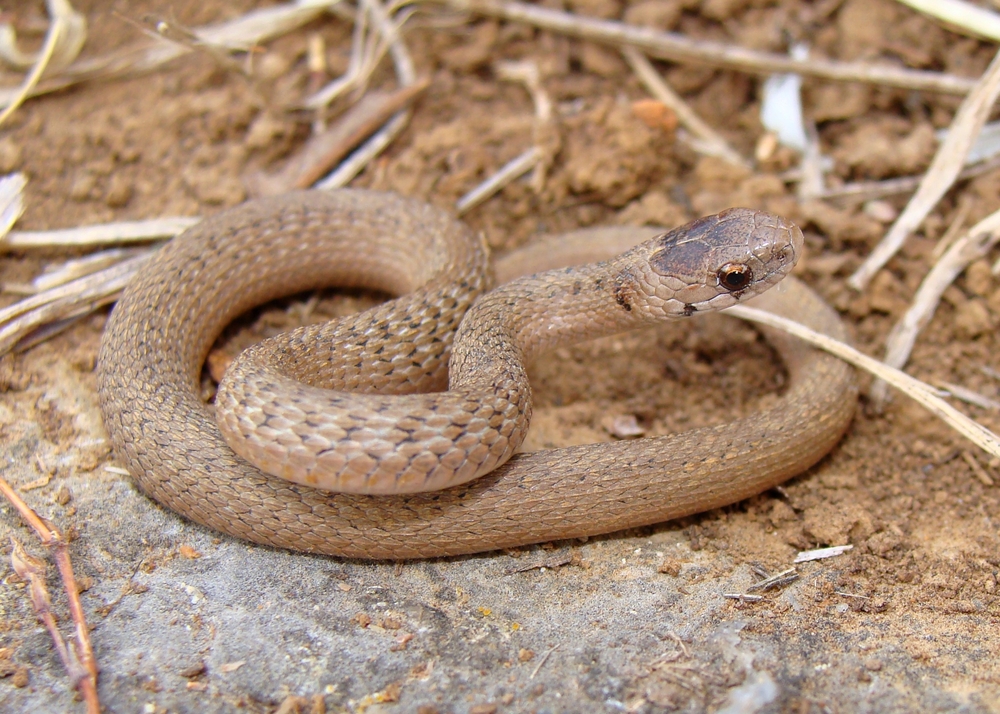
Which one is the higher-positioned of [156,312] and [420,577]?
[156,312]

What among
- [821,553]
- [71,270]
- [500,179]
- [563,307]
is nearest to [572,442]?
[563,307]

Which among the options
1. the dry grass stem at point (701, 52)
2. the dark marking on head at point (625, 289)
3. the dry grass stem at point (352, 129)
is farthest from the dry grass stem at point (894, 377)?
the dry grass stem at point (352, 129)

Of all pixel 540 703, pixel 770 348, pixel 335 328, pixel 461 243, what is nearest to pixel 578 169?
pixel 461 243

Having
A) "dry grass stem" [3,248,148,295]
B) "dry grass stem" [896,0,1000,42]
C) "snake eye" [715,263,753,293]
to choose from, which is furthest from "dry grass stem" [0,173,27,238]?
"dry grass stem" [896,0,1000,42]

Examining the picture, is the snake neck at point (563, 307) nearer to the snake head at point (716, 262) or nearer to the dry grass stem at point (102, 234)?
the snake head at point (716, 262)

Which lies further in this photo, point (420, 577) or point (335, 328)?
point (335, 328)

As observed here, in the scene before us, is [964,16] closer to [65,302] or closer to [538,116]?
[538,116]

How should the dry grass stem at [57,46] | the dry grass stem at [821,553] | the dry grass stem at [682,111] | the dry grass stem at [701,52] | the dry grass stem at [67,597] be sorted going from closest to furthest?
the dry grass stem at [67,597]
the dry grass stem at [821,553]
the dry grass stem at [57,46]
the dry grass stem at [701,52]
the dry grass stem at [682,111]

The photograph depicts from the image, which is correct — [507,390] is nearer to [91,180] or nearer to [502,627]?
[502,627]
